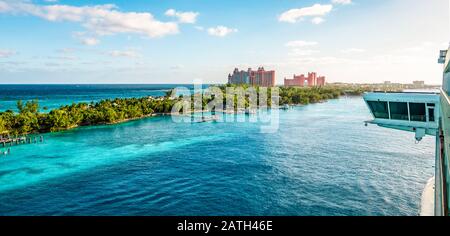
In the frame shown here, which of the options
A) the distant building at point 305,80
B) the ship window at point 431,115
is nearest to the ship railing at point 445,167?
the ship window at point 431,115

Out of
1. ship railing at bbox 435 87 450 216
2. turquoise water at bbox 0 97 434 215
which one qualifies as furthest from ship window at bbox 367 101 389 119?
turquoise water at bbox 0 97 434 215

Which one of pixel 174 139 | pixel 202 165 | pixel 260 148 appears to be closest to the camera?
pixel 202 165

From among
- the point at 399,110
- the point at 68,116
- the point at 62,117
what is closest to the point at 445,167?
the point at 399,110

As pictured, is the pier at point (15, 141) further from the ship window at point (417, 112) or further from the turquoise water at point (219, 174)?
the ship window at point (417, 112)

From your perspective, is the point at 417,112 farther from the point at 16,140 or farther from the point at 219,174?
the point at 16,140
